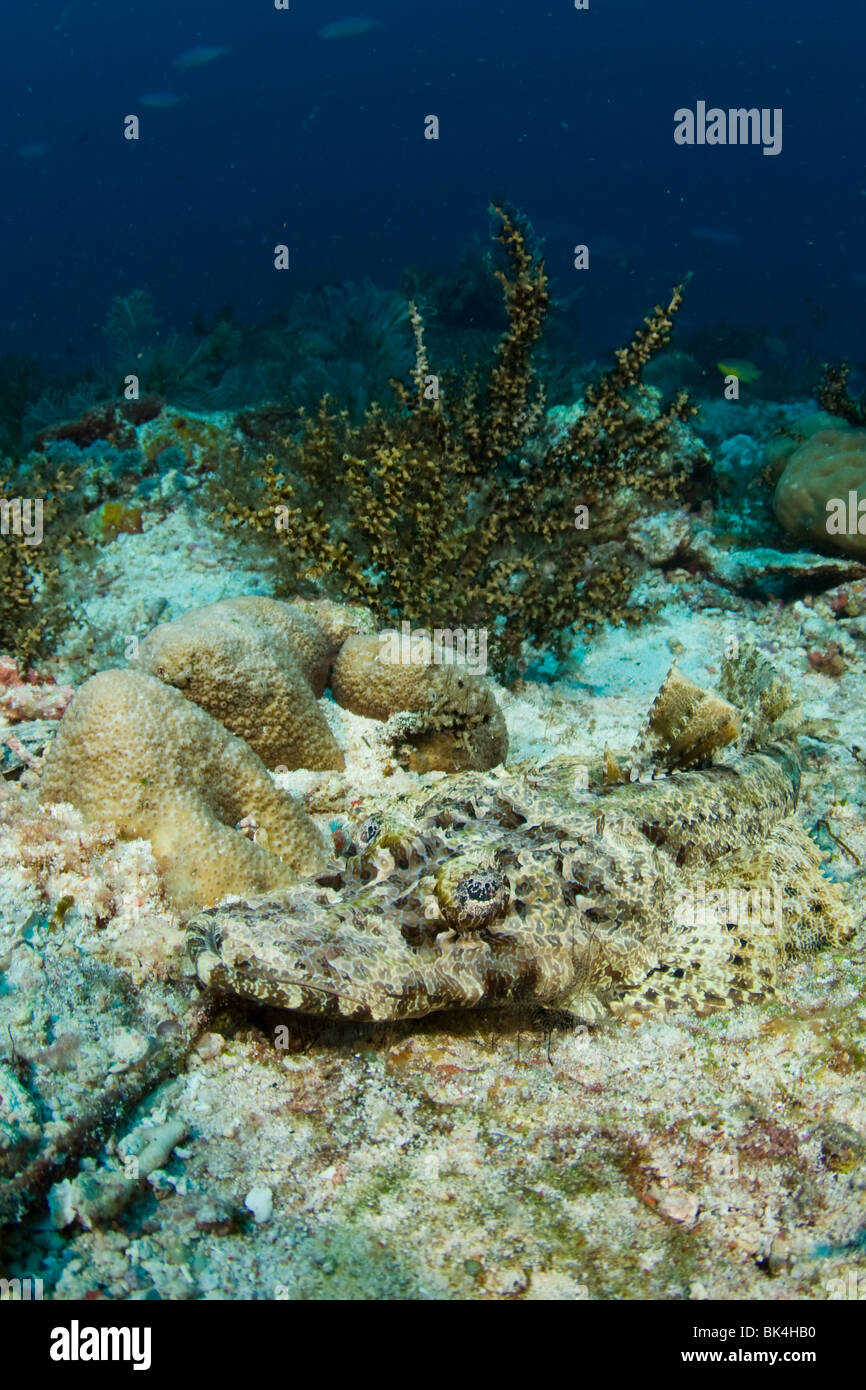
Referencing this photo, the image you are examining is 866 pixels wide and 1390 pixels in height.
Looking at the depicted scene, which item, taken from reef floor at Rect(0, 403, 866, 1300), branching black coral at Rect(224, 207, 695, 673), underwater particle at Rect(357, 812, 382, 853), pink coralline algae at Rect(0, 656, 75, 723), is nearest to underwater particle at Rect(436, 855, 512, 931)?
underwater particle at Rect(357, 812, 382, 853)

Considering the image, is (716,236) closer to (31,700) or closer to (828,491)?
(828,491)

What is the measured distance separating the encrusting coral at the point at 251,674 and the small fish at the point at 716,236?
9094 cm

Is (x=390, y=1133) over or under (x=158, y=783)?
under

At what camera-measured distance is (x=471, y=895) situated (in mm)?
2697

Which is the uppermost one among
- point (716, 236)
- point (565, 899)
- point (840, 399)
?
point (716, 236)

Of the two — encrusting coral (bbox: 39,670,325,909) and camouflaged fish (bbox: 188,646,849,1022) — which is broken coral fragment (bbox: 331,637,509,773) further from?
encrusting coral (bbox: 39,670,325,909)

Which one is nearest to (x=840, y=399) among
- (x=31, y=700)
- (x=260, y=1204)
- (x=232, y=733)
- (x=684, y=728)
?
(x=684, y=728)

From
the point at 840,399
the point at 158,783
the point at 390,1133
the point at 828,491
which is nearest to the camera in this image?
the point at 390,1133

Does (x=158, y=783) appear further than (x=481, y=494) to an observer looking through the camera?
No

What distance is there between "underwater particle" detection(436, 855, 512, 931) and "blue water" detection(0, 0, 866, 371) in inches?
3331

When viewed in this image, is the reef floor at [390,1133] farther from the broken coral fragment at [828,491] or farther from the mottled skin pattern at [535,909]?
the broken coral fragment at [828,491]

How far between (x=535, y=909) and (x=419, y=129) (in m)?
114

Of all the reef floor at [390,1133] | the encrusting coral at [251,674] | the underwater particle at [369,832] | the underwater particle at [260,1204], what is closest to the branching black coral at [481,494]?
the encrusting coral at [251,674]
